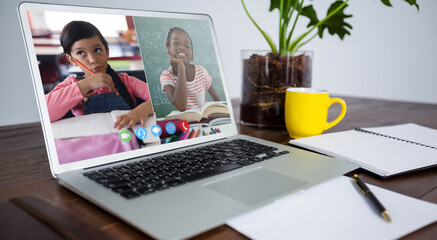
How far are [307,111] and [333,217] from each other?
0.44 m

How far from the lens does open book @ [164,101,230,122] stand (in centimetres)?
72

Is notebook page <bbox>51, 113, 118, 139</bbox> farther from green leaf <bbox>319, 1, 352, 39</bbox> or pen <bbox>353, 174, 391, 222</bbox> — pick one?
green leaf <bbox>319, 1, 352, 39</bbox>

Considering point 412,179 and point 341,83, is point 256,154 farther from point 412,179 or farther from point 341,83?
point 341,83

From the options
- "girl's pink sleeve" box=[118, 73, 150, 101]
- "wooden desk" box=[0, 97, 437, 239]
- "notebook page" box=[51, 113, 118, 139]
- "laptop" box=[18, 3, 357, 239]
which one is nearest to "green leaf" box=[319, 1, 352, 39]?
"wooden desk" box=[0, 97, 437, 239]

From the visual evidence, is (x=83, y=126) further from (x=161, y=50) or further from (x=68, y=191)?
(x=161, y=50)

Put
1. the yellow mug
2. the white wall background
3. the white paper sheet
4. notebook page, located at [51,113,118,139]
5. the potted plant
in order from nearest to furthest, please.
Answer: the white paper sheet → notebook page, located at [51,113,118,139] → the yellow mug → the potted plant → the white wall background

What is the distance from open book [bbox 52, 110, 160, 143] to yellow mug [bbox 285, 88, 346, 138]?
1.30 feet

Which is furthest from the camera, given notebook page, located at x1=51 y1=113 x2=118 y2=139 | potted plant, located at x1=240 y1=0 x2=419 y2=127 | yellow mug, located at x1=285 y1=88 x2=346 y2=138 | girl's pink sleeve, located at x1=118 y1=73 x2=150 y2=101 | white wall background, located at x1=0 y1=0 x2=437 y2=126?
white wall background, located at x1=0 y1=0 x2=437 y2=126

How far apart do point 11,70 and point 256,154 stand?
75 centimetres

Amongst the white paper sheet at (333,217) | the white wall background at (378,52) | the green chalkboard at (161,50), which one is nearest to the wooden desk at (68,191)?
the white paper sheet at (333,217)

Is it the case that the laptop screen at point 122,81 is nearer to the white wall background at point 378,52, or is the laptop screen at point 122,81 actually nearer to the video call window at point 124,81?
the video call window at point 124,81

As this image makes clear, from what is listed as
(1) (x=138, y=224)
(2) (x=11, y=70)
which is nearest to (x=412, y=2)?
(1) (x=138, y=224)

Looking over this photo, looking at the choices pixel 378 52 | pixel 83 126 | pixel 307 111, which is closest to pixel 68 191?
pixel 83 126

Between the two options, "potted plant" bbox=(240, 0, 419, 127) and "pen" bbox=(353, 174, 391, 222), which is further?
"potted plant" bbox=(240, 0, 419, 127)
